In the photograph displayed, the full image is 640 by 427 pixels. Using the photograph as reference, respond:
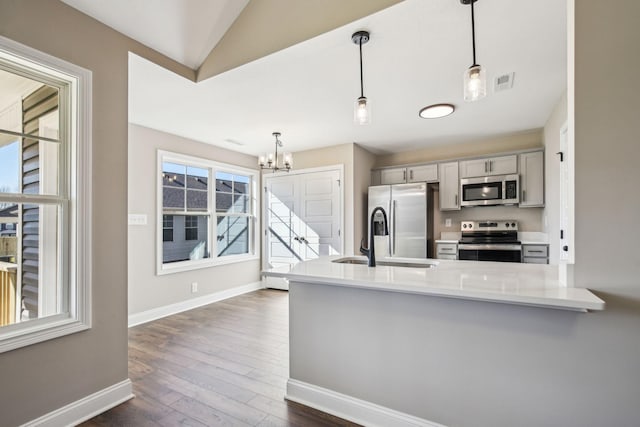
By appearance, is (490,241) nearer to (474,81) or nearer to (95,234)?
(474,81)

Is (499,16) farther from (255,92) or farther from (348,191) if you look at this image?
(348,191)

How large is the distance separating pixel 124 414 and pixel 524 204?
189 inches

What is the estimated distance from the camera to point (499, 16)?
1.79 metres

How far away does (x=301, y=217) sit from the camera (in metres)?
5.10

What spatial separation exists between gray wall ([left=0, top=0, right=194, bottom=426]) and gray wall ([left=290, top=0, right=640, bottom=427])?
7.32 feet

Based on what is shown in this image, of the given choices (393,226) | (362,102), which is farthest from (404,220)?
(362,102)

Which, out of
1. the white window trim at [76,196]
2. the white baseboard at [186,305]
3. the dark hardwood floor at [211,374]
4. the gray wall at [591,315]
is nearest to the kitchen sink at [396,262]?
the gray wall at [591,315]

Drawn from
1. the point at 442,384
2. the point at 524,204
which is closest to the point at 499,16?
the point at 442,384

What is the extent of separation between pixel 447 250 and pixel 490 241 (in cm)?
60

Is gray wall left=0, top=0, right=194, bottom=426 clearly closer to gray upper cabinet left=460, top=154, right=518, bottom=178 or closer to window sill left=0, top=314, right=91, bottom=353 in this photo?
window sill left=0, top=314, right=91, bottom=353

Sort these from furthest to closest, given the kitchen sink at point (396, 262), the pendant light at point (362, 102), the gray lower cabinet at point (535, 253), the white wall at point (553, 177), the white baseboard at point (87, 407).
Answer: the gray lower cabinet at point (535, 253) < the white wall at point (553, 177) < the kitchen sink at point (396, 262) < the pendant light at point (362, 102) < the white baseboard at point (87, 407)

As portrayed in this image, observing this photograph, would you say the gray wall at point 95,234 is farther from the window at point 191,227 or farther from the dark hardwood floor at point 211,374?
the window at point 191,227

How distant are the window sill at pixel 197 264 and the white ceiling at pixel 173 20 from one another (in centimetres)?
266

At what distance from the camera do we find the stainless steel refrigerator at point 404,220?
438cm
